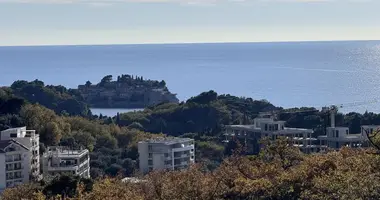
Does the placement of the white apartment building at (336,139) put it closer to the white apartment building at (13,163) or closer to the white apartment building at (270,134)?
the white apartment building at (270,134)

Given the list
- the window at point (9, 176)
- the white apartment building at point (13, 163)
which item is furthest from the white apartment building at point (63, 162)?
the window at point (9, 176)

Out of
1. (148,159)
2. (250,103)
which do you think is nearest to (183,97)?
(250,103)

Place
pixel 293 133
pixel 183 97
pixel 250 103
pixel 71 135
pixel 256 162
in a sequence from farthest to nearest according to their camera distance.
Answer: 1. pixel 183 97
2. pixel 250 103
3. pixel 293 133
4. pixel 71 135
5. pixel 256 162

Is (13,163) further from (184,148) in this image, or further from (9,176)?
(184,148)

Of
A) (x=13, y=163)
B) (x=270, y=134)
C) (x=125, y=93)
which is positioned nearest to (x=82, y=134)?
(x=13, y=163)

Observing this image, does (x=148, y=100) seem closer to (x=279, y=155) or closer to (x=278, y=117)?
(x=278, y=117)

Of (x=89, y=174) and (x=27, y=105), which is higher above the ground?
(x=27, y=105)

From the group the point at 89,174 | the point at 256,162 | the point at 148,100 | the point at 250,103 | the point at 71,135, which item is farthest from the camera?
the point at 148,100
